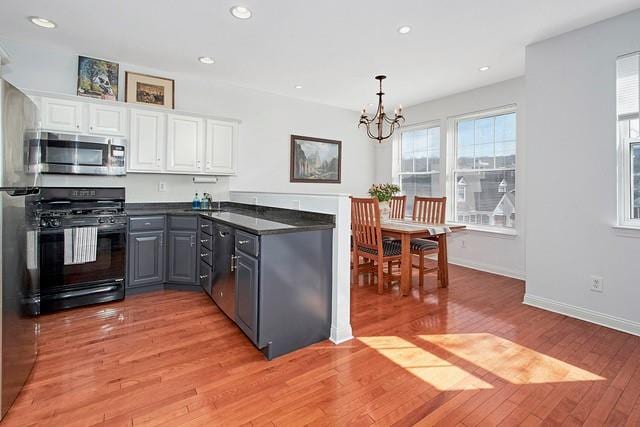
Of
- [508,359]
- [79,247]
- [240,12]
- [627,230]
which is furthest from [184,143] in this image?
[627,230]

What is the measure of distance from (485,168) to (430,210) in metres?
1.22

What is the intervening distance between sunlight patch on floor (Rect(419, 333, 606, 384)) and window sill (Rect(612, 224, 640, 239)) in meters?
1.37

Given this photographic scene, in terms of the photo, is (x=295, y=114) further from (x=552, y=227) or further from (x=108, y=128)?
(x=552, y=227)

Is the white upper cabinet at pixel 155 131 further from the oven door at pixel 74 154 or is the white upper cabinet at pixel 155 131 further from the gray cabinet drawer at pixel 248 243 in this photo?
the gray cabinet drawer at pixel 248 243

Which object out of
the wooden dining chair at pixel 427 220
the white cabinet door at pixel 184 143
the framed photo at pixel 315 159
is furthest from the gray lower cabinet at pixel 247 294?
the framed photo at pixel 315 159

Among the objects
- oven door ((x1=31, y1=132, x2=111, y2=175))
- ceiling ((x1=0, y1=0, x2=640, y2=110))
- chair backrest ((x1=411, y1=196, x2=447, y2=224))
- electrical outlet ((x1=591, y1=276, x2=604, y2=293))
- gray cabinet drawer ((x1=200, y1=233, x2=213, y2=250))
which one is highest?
ceiling ((x1=0, y1=0, x2=640, y2=110))

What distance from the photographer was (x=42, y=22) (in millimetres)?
2887

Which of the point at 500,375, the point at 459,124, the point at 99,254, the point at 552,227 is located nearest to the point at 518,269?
the point at 552,227

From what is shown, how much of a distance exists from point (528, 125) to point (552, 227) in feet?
3.57

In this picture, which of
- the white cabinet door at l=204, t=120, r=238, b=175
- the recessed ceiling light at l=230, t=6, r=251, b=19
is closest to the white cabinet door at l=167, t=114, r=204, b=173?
the white cabinet door at l=204, t=120, r=238, b=175

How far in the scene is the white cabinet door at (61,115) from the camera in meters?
3.09

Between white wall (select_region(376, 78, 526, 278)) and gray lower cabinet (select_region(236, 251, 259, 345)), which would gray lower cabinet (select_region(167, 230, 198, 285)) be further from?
white wall (select_region(376, 78, 526, 278))

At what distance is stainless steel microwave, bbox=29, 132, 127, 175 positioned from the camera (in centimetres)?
309

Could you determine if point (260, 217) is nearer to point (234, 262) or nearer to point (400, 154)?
point (234, 262)
